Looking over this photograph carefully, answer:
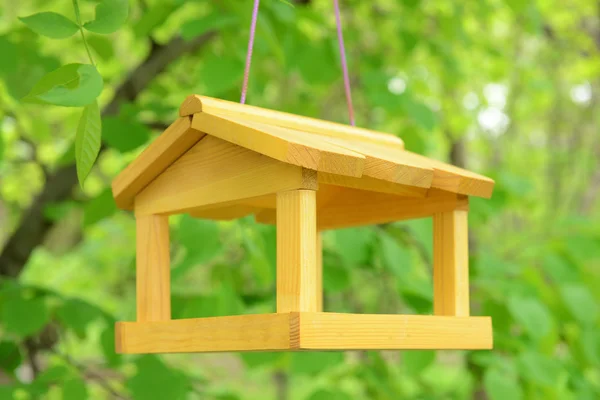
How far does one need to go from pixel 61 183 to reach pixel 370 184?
1.48m

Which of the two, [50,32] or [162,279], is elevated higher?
[50,32]

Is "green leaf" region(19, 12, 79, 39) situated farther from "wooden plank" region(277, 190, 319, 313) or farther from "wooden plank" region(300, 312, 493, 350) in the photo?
"wooden plank" region(300, 312, 493, 350)

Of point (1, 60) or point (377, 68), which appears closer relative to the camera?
point (1, 60)

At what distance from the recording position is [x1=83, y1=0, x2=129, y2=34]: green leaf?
39.0 inches

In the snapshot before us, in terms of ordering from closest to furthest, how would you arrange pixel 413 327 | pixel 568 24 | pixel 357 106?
pixel 413 327, pixel 357 106, pixel 568 24

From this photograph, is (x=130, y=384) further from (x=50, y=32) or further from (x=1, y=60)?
(x=50, y=32)

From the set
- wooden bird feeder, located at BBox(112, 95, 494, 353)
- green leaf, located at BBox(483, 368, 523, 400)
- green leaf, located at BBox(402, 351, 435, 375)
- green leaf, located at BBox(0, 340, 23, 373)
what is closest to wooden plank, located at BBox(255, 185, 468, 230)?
wooden bird feeder, located at BBox(112, 95, 494, 353)

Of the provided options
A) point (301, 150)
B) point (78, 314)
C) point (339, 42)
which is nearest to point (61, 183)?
point (78, 314)

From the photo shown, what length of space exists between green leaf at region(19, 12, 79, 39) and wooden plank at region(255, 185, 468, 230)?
21.4 inches

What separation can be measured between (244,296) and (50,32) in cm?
153

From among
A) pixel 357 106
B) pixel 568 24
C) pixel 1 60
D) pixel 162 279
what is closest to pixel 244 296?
pixel 1 60

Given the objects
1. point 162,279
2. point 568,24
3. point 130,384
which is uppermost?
point 568,24

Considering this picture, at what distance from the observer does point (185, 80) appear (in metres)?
3.25

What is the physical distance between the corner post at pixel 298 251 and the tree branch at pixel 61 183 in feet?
4.67
